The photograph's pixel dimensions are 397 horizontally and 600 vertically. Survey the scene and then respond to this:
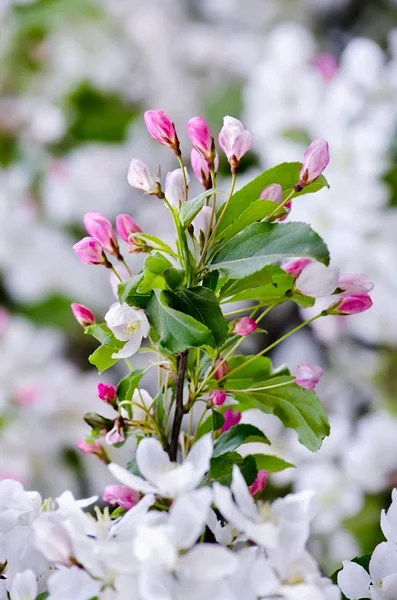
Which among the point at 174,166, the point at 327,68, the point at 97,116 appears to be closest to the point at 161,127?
the point at 327,68

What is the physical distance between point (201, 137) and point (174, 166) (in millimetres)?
1099

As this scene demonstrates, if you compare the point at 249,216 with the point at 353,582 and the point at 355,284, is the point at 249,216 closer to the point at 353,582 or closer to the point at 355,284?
the point at 355,284

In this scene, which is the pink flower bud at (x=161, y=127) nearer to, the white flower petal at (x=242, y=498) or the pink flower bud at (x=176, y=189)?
the pink flower bud at (x=176, y=189)

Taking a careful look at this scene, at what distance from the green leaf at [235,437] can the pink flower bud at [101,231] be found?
11 centimetres

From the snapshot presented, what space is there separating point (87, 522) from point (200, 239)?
0.15 metres

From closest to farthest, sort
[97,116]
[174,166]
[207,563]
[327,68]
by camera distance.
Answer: [207,563], [327,68], [174,166], [97,116]

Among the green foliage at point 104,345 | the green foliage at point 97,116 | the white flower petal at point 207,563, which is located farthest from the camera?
the green foliage at point 97,116

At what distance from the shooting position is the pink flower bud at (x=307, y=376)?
41 centimetres

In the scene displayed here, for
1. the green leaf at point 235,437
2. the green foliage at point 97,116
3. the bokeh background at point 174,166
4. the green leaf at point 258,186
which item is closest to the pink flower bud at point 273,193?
the green leaf at point 258,186

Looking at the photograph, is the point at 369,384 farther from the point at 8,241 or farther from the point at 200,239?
the point at 200,239

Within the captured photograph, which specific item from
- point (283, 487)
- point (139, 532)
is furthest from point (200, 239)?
point (283, 487)

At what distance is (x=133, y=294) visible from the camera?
381 mm

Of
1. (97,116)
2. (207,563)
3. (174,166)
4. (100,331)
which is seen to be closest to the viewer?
(207,563)

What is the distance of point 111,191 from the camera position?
1.48 m
